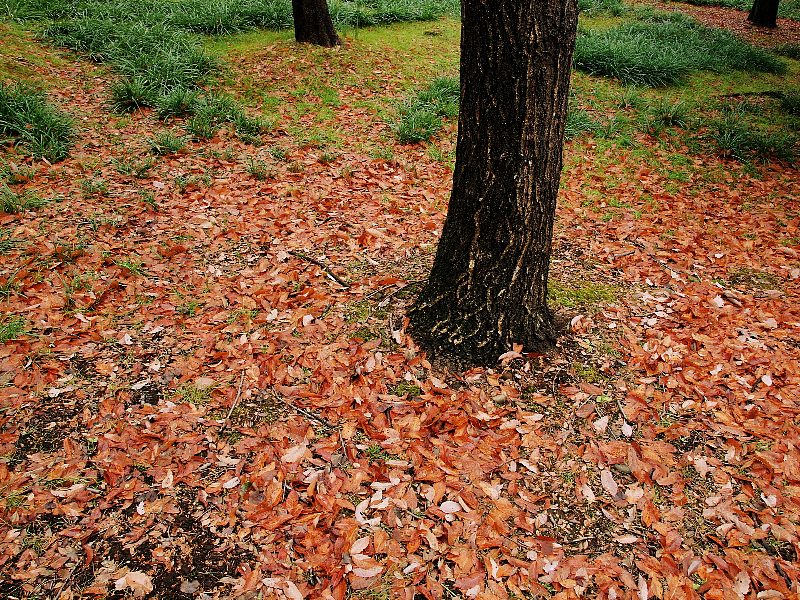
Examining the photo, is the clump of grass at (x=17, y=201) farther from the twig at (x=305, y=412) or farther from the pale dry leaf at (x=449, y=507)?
the pale dry leaf at (x=449, y=507)

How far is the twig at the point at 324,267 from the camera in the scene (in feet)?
13.2

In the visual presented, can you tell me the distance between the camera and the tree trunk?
2.50m

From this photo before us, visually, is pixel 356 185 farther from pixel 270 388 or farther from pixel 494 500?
pixel 494 500

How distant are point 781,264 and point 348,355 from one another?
416cm

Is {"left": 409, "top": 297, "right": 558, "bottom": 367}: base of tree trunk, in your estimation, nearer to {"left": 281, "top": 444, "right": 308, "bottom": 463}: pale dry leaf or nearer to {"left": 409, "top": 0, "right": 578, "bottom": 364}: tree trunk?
{"left": 409, "top": 0, "right": 578, "bottom": 364}: tree trunk

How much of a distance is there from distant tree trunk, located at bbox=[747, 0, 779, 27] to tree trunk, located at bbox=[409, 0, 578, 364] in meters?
13.8

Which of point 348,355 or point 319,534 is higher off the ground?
point 348,355

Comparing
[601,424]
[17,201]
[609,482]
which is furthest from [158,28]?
[609,482]

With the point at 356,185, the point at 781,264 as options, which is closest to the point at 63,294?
the point at 356,185

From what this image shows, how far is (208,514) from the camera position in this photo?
8.24 feet

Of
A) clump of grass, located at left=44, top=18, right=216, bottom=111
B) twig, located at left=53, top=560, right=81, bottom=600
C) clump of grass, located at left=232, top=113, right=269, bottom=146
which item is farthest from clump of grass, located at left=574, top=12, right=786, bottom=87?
twig, located at left=53, top=560, right=81, bottom=600

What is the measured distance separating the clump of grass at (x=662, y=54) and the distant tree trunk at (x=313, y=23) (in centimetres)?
455

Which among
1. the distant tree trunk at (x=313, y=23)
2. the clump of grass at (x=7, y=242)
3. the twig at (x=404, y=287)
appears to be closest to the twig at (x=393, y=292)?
the twig at (x=404, y=287)

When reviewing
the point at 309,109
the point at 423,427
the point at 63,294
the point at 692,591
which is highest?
the point at 309,109
